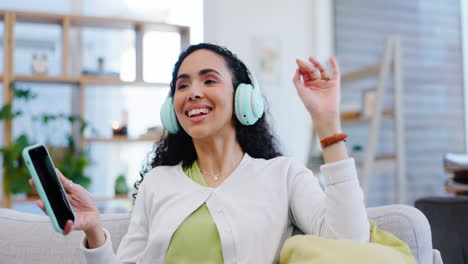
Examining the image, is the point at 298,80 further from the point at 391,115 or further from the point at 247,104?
the point at 391,115

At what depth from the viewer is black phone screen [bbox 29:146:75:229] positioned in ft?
3.18

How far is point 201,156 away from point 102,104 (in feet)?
12.2

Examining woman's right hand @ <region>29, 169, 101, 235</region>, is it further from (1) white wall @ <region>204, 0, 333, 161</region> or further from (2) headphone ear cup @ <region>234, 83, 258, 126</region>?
(1) white wall @ <region>204, 0, 333, 161</region>

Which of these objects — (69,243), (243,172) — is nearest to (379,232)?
(243,172)

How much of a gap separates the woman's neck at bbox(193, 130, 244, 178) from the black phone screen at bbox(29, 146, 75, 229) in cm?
45

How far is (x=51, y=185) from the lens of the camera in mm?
999

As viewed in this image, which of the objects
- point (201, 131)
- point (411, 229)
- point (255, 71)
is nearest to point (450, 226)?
point (411, 229)

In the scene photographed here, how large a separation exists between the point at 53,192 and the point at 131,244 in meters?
0.36

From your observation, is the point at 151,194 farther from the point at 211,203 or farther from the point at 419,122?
the point at 419,122

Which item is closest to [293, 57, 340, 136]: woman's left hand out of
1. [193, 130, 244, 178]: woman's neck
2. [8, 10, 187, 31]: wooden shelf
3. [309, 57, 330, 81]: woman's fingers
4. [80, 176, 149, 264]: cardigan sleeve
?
[309, 57, 330, 81]: woman's fingers

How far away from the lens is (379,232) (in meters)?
1.11

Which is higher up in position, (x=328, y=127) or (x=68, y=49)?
(x=68, y=49)

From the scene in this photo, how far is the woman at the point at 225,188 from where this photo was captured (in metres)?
1.10

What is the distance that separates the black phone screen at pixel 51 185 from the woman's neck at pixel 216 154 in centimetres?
45
